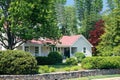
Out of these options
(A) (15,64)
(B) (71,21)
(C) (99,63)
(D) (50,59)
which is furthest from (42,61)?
(B) (71,21)

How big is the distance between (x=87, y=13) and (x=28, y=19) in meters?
47.9

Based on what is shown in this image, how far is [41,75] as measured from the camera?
2609 cm

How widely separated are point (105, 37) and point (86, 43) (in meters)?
22.6

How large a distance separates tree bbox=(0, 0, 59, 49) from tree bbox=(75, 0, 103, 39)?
1611 inches

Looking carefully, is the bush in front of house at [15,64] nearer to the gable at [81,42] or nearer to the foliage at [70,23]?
the gable at [81,42]

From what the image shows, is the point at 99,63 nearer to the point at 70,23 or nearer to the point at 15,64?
the point at 15,64

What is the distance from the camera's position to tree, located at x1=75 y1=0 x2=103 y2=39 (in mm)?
78562

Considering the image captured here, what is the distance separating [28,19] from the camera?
116 feet

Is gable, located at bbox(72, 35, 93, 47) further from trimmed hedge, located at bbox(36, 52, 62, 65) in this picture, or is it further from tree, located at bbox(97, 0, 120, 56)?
tree, located at bbox(97, 0, 120, 56)

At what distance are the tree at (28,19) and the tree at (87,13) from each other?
40915 millimetres

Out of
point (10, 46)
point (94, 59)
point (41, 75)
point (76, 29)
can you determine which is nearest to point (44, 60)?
point (10, 46)

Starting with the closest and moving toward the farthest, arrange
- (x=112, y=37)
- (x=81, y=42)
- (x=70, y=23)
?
(x=112, y=37)
(x=81, y=42)
(x=70, y=23)

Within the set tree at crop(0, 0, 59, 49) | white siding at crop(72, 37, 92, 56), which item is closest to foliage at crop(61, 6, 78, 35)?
white siding at crop(72, 37, 92, 56)

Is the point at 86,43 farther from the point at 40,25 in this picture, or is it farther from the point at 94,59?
the point at 94,59
